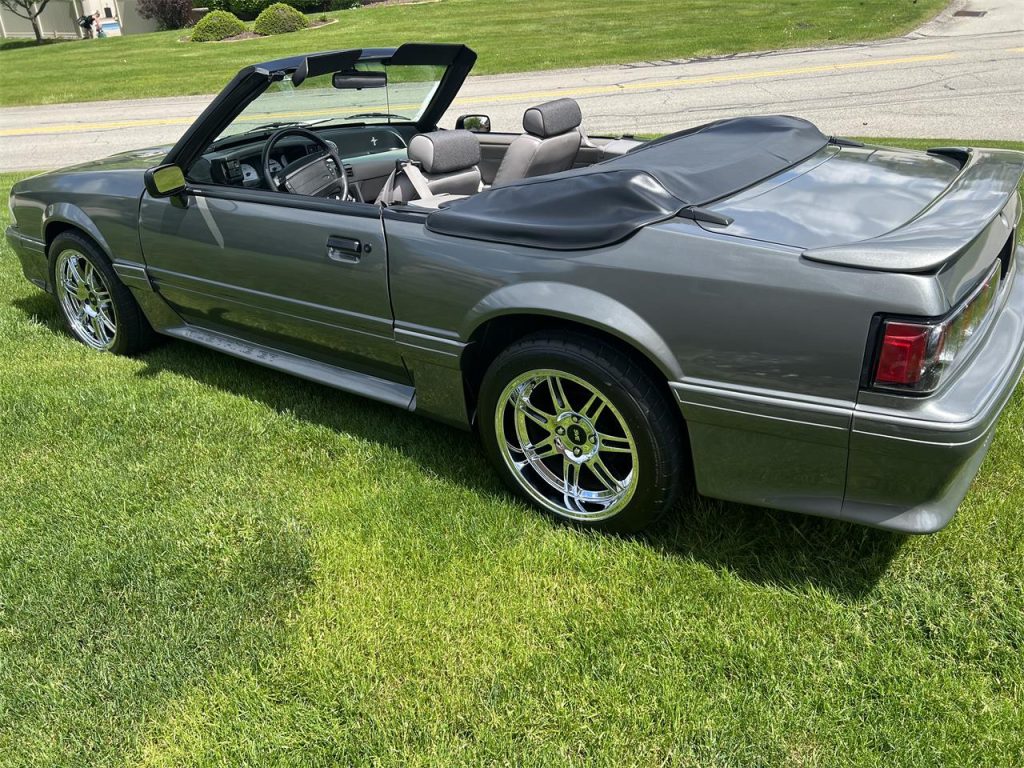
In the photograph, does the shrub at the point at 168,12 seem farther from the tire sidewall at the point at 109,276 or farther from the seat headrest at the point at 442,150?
the seat headrest at the point at 442,150

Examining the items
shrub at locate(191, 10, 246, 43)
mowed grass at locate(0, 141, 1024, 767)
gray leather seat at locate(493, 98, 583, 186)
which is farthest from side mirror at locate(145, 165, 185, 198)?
shrub at locate(191, 10, 246, 43)

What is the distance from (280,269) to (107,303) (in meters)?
1.66

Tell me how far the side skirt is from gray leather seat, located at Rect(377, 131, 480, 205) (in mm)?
741

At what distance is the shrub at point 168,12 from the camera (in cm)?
3055

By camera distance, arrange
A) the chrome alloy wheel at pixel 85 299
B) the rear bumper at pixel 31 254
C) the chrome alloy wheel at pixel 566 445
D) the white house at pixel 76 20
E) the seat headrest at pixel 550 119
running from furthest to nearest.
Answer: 1. the white house at pixel 76 20
2. the rear bumper at pixel 31 254
3. the chrome alloy wheel at pixel 85 299
4. the seat headrest at pixel 550 119
5. the chrome alloy wheel at pixel 566 445

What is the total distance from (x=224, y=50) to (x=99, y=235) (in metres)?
20.8

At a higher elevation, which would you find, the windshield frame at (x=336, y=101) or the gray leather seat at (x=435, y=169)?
the windshield frame at (x=336, y=101)

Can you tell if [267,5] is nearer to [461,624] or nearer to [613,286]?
[613,286]

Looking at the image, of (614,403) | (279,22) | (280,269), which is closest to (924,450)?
(614,403)

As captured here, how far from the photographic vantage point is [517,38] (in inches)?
813

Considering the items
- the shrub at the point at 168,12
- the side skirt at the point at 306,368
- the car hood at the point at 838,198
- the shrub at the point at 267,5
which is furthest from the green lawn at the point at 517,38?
the car hood at the point at 838,198

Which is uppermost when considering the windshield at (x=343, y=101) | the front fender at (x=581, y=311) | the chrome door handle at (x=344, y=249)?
the windshield at (x=343, y=101)

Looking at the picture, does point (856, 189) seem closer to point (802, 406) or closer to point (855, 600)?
point (802, 406)

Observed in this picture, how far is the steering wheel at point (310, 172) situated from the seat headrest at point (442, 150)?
47 cm
